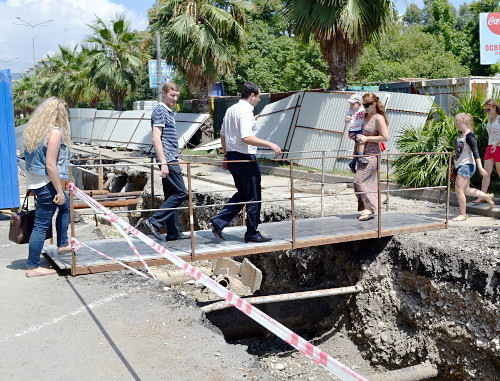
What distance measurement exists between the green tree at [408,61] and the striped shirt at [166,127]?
25.4m

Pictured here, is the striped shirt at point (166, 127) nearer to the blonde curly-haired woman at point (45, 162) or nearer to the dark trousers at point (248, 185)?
the dark trousers at point (248, 185)

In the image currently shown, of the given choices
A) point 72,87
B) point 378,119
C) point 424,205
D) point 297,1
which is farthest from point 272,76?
point 378,119

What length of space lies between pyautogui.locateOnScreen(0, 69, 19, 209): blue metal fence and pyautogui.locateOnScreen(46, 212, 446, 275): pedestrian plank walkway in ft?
10.1

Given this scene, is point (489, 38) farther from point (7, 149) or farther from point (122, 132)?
point (7, 149)

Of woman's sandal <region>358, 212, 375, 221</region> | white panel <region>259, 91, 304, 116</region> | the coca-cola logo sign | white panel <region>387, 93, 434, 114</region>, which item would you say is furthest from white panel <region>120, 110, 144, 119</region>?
woman's sandal <region>358, 212, 375, 221</region>

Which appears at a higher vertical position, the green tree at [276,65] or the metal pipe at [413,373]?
the green tree at [276,65]

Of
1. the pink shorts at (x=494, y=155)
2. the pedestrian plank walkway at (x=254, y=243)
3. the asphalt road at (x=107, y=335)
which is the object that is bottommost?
the asphalt road at (x=107, y=335)

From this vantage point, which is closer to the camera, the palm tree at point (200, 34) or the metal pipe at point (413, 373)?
the metal pipe at point (413, 373)

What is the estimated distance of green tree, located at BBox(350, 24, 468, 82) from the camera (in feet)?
106

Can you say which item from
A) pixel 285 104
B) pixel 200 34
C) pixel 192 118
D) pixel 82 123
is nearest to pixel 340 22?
pixel 285 104

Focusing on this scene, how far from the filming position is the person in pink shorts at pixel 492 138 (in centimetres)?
915

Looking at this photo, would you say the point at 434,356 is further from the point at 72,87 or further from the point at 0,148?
the point at 72,87

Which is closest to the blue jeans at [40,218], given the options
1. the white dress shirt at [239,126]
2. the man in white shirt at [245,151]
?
the man in white shirt at [245,151]

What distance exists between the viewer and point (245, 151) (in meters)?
6.11
